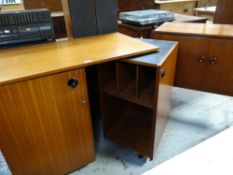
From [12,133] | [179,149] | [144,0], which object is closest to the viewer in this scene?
[12,133]

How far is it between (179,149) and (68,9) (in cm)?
124

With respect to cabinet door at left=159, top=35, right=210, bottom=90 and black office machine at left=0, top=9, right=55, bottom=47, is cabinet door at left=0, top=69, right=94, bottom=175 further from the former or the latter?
cabinet door at left=159, top=35, right=210, bottom=90

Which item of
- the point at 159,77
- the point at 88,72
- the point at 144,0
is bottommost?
the point at 88,72

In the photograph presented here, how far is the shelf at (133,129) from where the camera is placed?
1.33m

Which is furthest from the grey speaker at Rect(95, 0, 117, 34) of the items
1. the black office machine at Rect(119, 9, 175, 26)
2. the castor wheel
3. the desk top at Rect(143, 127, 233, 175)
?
the desk top at Rect(143, 127, 233, 175)

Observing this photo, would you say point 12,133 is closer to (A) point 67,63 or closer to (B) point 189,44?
(A) point 67,63

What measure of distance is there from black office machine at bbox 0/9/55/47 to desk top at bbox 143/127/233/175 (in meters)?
1.04

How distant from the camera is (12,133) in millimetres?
911

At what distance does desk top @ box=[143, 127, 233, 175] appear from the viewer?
17.8 inches

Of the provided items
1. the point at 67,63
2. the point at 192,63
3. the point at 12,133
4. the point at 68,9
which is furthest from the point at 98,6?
the point at 12,133

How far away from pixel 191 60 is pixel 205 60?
90 millimetres

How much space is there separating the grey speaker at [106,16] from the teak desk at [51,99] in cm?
18

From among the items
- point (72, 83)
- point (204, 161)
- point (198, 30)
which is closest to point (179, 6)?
point (198, 30)

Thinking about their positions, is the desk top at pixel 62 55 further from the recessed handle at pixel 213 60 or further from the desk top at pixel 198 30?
the recessed handle at pixel 213 60
